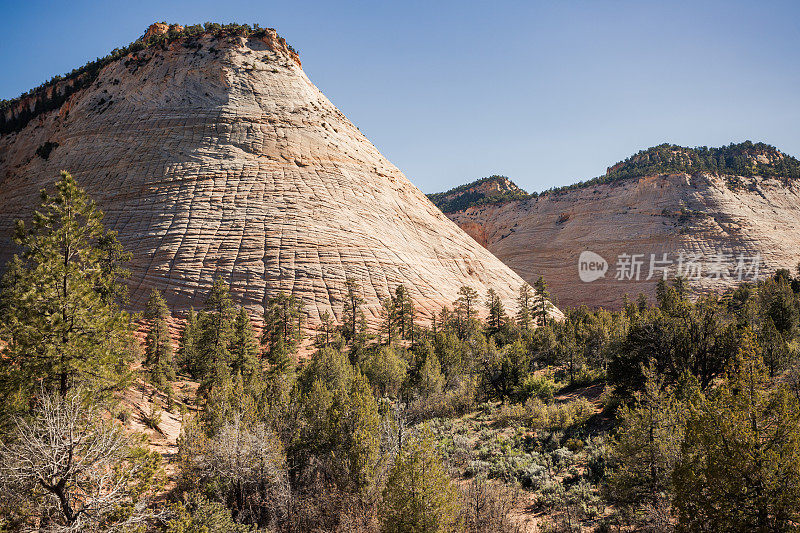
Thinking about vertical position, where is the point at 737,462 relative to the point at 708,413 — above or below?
below

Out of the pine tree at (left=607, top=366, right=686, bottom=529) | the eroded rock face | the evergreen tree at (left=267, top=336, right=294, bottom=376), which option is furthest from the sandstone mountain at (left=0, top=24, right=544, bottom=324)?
the pine tree at (left=607, top=366, right=686, bottom=529)

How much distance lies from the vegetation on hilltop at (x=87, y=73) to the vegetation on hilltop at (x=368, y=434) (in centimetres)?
5642

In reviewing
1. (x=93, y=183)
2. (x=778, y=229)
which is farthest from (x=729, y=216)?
(x=93, y=183)

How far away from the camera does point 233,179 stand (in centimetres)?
5078

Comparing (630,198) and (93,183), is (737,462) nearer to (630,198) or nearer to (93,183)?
(93,183)

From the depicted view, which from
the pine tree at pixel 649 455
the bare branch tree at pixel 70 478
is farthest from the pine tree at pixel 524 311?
the bare branch tree at pixel 70 478

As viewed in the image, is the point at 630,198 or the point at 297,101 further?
the point at 630,198

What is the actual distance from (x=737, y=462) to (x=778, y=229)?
296 ft

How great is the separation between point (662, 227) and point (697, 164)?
33643mm

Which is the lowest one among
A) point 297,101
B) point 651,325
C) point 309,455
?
point 309,455

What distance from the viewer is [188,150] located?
53656 mm

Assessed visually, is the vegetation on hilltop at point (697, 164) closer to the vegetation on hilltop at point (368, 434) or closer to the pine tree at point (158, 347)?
the vegetation on hilltop at point (368, 434)

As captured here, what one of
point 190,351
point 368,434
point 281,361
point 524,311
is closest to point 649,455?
point 368,434

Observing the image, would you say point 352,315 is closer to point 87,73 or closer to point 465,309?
point 465,309
